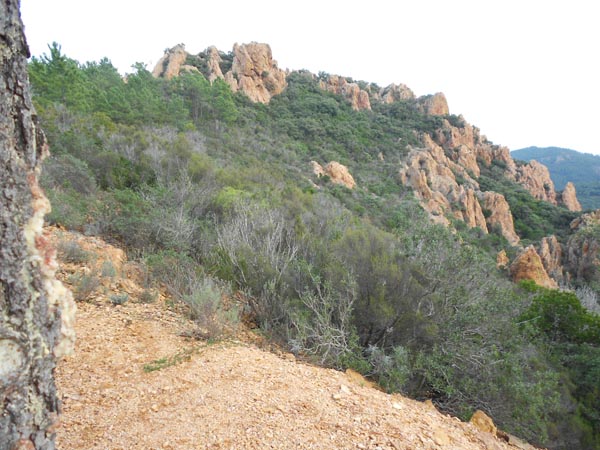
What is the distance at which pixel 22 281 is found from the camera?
1178mm

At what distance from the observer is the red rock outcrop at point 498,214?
26.4 meters

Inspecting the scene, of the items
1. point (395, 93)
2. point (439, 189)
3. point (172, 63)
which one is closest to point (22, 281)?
point (439, 189)

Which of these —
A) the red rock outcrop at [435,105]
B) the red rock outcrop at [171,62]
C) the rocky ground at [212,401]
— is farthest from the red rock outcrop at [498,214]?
the red rock outcrop at [171,62]

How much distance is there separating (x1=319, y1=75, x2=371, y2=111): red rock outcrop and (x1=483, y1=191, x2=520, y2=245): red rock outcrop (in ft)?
58.1

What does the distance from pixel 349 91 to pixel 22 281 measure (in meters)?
42.3

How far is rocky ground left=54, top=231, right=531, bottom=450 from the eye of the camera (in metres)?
2.10

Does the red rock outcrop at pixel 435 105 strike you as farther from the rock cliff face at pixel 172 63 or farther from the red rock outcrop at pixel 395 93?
the rock cliff face at pixel 172 63

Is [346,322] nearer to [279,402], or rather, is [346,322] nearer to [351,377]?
[351,377]

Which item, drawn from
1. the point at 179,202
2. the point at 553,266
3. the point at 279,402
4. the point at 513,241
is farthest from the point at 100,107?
the point at 513,241

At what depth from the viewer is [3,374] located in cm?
111

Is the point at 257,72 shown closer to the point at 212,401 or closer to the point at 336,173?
the point at 336,173

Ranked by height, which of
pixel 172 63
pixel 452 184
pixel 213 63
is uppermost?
pixel 213 63

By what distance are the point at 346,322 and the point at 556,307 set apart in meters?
5.19

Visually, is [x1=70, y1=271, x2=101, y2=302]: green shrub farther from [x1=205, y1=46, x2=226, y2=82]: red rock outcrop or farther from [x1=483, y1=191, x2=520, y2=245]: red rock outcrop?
[x1=205, y1=46, x2=226, y2=82]: red rock outcrop
